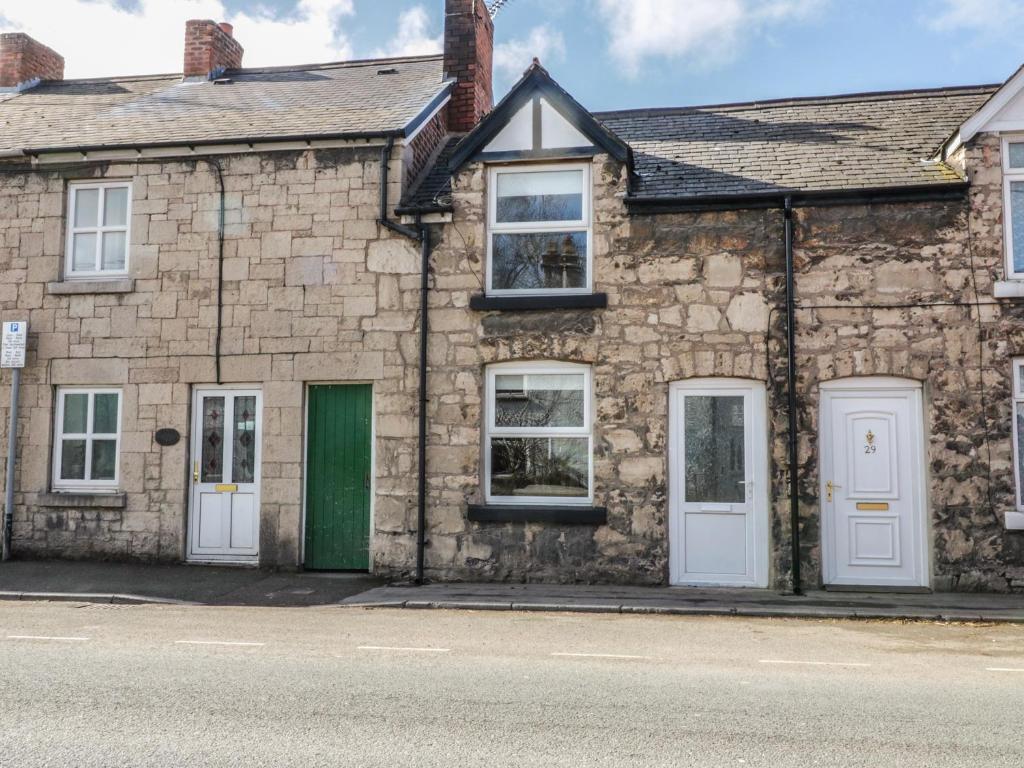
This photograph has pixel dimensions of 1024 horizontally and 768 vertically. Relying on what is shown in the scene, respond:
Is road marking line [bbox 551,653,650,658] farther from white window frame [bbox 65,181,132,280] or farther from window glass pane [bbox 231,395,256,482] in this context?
white window frame [bbox 65,181,132,280]

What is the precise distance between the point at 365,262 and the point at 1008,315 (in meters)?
7.66

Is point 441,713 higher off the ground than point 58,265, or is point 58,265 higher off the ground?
point 58,265

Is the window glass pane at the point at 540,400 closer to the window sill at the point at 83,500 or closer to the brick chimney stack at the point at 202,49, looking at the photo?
the window sill at the point at 83,500

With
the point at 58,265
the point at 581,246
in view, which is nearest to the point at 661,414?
the point at 581,246

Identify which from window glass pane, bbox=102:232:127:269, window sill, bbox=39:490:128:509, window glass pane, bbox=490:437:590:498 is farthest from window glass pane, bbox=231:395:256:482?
window glass pane, bbox=490:437:590:498

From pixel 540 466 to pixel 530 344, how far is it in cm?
150

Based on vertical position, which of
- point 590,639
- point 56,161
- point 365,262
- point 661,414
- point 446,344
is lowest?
point 590,639

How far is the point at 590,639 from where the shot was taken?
7.79 meters

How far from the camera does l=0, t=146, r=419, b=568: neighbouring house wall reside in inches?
453

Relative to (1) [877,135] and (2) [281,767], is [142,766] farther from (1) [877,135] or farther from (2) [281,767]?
(1) [877,135]

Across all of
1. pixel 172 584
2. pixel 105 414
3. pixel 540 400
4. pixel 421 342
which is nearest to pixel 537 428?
pixel 540 400

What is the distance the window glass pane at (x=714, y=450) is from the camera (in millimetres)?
10758

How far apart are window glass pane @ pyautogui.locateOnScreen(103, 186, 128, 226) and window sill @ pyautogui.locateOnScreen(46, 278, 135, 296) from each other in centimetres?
85

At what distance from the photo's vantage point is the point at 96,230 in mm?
12430
